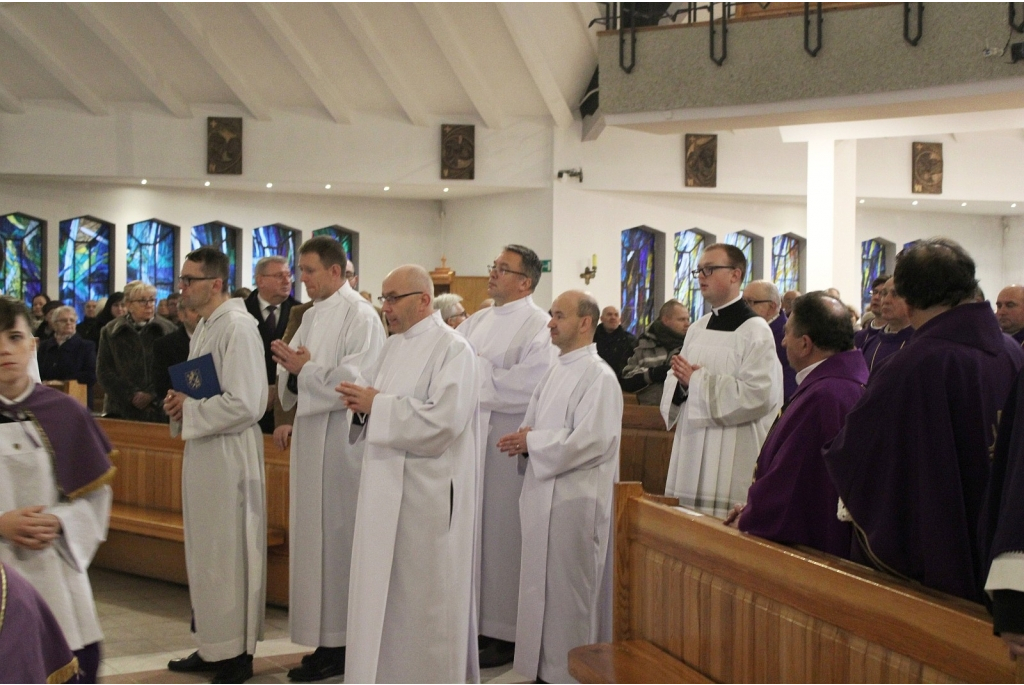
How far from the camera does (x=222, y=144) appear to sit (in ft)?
56.2

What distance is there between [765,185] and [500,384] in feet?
46.5

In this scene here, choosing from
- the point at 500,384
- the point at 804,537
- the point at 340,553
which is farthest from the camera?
the point at 500,384

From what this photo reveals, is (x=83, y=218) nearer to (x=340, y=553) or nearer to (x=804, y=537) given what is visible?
(x=340, y=553)

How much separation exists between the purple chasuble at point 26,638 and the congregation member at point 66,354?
8.12m

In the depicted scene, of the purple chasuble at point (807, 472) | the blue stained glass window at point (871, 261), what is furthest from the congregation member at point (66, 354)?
the blue stained glass window at point (871, 261)

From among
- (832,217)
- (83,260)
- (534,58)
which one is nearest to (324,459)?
(832,217)

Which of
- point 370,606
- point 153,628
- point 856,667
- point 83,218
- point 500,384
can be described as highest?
point 83,218

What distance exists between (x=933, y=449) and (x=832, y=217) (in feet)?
42.0

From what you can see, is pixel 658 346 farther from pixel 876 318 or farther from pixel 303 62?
pixel 303 62

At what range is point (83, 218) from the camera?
1794 centimetres

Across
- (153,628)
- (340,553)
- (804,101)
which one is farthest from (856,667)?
(804,101)

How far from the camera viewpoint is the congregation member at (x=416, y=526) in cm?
429

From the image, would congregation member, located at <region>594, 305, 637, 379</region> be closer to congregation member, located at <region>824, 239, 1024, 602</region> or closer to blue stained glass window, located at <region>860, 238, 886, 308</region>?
congregation member, located at <region>824, 239, 1024, 602</region>

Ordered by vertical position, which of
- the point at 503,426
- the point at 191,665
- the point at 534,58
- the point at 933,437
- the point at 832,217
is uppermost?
the point at 534,58
